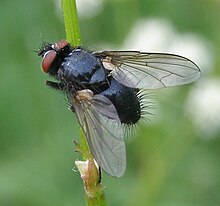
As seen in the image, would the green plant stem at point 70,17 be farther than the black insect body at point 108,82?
No

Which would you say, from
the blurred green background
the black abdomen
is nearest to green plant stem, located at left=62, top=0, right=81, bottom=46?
the black abdomen

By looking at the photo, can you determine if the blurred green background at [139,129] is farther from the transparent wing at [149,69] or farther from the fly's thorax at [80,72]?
the fly's thorax at [80,72]

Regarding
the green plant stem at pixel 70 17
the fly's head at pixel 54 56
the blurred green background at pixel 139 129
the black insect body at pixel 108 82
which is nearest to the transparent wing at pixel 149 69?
the black insect body at pixel 108 82

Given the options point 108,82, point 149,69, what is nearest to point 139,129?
point 149,69

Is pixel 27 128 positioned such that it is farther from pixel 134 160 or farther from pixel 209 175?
pixel 209 175

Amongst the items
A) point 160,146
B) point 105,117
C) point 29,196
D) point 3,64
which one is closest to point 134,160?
point 160,146

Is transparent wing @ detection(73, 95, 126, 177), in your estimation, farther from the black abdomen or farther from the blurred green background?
the blurred green background
